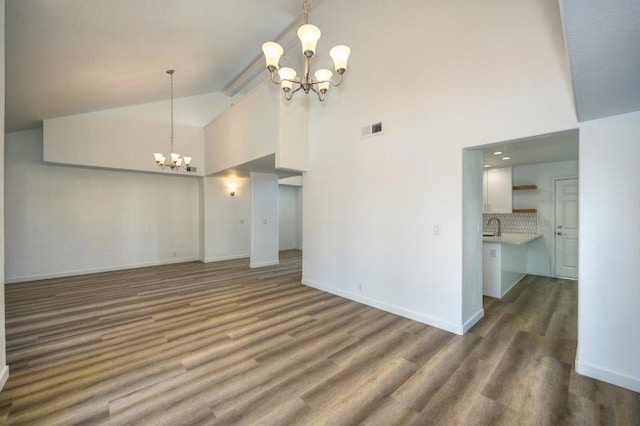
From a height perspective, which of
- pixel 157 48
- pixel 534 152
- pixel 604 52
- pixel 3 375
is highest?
pixel 157 48

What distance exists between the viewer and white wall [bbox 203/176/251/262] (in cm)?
754

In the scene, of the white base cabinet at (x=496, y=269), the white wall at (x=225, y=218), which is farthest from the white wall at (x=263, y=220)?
the white base cabinet at (x=496, y=269)

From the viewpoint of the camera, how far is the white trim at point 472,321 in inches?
123

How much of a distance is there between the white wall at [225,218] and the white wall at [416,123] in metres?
3.93

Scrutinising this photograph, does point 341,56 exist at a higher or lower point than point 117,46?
lower

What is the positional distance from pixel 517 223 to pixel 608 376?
14.6 ft

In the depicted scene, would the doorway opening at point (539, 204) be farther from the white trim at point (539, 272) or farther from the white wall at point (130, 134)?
the white wall at point (130, 134)

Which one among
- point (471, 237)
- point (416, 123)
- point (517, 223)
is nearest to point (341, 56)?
point (416, 123)

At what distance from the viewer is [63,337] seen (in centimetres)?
308

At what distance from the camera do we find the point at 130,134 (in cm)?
634

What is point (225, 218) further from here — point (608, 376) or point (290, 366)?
point (608, 376)

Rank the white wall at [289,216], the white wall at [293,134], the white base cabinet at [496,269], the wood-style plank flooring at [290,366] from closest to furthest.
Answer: the wood-style plank flooring at [290,366]
the white base cabinet at [496,269]
the white wall at [293,134]
the white wall at [289,216]

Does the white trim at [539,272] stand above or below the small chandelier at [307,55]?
below

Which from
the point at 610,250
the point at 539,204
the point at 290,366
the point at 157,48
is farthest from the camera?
the point at 539,204
